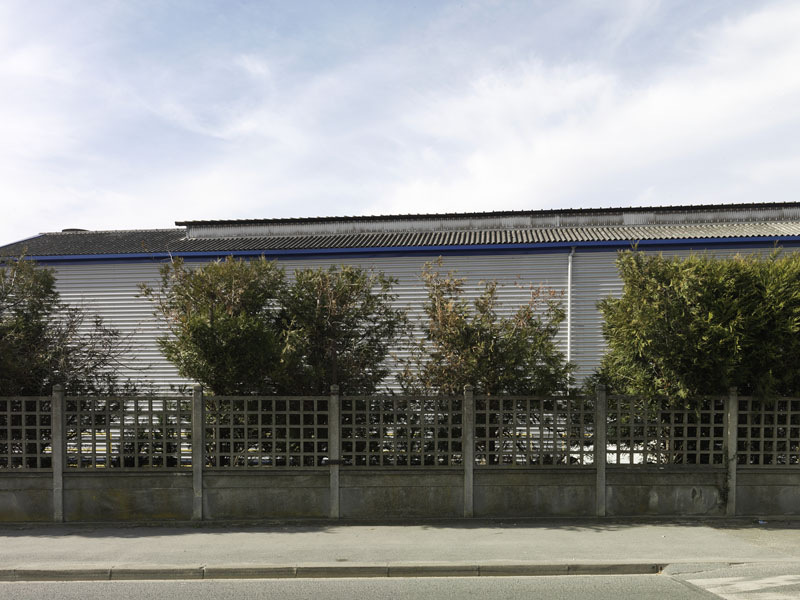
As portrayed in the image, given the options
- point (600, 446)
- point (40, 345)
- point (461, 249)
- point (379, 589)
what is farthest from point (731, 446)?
point (40, 345)

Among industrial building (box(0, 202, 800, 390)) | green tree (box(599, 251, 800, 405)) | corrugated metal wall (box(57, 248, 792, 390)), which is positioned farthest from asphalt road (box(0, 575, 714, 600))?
corrugated metal wall (box(57, 248, 792, 390))

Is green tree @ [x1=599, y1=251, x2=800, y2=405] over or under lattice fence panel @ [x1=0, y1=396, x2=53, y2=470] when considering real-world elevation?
over

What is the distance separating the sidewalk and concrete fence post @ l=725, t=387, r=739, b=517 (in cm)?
29

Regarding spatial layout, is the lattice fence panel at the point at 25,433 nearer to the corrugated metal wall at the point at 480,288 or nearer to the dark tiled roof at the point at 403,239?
the corrugated metal wall at the point at 480,288

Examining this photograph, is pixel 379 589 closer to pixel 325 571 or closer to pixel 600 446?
pixel 325 571

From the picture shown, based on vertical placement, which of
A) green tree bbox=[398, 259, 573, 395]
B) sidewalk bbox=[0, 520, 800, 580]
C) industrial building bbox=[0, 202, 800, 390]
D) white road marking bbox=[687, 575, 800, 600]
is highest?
industrial building bbox=[0, 202, 800, 390]

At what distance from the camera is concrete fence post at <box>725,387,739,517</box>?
9.26m

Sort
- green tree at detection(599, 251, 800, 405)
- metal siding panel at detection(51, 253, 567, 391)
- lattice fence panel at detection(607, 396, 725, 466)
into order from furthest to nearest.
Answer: metal siding panel at detection(51, 253, 567, 391) < lattice fence panel at detection(607, 396, 725, 466) < green tree at detection(599, 251, 800, 405)

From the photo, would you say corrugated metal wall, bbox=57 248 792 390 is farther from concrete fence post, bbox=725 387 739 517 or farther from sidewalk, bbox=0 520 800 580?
sidewalk, bbox=0 520 800 580

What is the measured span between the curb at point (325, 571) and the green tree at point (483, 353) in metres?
3.08

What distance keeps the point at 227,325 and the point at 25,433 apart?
371 cm

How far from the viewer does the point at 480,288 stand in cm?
1666

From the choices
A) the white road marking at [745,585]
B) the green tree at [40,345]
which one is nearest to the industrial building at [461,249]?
the green tree at [40,345]

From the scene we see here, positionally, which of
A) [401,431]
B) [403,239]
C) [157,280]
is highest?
[403,239]
